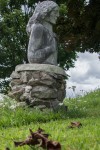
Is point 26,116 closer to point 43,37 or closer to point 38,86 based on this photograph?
point 38,86

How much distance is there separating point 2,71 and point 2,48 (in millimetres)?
1558

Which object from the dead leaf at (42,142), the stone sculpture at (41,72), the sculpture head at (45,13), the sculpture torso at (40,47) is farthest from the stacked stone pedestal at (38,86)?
the dead leaf at (42,142)

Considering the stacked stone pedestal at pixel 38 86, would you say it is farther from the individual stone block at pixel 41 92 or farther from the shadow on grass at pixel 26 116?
the shadow on grass at pixel 26 116

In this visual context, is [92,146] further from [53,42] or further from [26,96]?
[53,42]

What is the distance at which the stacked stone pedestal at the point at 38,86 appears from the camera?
33.0ft

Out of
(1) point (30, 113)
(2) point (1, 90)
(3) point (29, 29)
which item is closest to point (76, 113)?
(1) point (30, 113)

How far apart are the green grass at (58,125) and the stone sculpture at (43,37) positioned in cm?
157

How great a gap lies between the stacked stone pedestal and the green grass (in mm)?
393

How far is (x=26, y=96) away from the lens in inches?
398

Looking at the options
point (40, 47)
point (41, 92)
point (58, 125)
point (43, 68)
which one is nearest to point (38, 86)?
point (41, 92)

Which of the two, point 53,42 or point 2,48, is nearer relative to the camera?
point 53,42

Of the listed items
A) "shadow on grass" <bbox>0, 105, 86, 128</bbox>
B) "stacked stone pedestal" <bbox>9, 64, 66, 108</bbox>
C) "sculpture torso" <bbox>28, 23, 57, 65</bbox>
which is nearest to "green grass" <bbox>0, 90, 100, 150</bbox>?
"shadow on grass" <bbox>0, 105, 86, 128</bbox>

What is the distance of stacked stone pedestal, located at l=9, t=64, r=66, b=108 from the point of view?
10.1m

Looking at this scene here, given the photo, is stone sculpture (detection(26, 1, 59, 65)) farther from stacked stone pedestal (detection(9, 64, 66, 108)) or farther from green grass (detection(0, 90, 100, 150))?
green grass (detection(0, 90, 100, 150))
